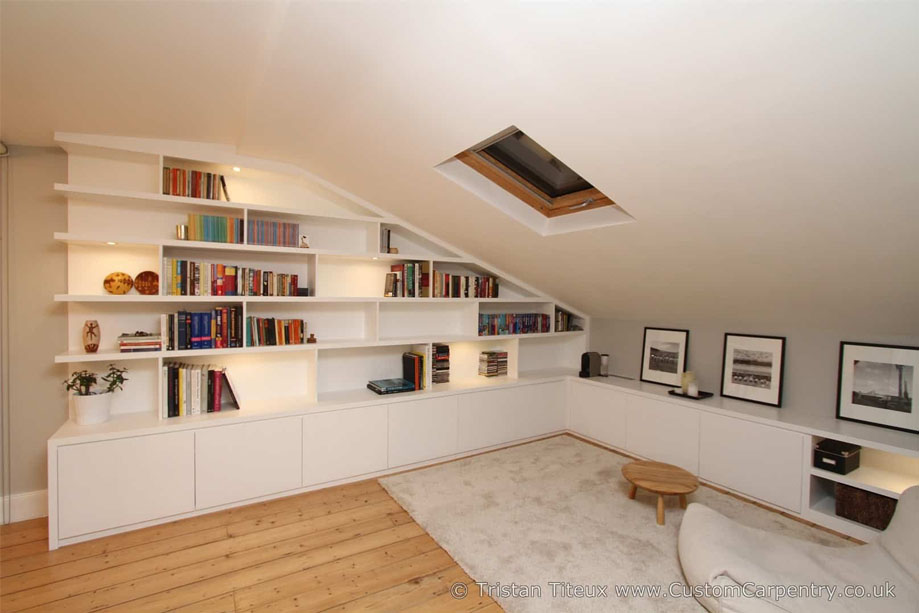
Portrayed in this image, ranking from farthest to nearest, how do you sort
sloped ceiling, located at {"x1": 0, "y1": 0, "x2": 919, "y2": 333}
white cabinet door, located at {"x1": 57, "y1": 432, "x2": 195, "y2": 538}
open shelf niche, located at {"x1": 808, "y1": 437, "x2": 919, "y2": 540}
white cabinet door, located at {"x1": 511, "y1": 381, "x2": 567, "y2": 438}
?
1. white cabinet door, located at {"x1": 511, "y1": 381, "x2": 567, "y2": 438}
2. open shelf niche, located at {"x1": 808, "y1": 437, "x2": 919, "y2": 540}
3. white cabinet door, located at {"x1": 57, "y1": 432, "x2": 195, "y2": 538}
4. sloped ceiling, located at {"x1": 0, "y1": 0, "x2": 919, "y2": 333}

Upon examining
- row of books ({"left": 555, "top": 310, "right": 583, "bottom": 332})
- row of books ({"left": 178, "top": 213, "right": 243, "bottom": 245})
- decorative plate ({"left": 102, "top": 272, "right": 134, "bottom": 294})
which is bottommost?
row of books ({"left": 555, "top": 310, "right": 583, "bottom": 332})

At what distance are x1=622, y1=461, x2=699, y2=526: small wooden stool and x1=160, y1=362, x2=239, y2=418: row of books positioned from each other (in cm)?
274

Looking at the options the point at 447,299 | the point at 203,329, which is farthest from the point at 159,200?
the point at 447,299

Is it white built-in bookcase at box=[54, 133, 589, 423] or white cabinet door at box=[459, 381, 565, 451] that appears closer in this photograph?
white built-in bookcase at box=[54, 133, 589, 423]

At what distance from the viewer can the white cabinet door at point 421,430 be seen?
135 inches

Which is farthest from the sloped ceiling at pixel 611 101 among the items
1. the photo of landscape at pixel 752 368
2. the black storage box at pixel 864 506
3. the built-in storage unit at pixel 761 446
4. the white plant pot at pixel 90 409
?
the white plant pot at pixel 90 409

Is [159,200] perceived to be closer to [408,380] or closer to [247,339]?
[247,339]

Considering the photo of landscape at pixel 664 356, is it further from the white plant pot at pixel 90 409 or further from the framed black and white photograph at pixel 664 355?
the white plant pot at pixel 90 409

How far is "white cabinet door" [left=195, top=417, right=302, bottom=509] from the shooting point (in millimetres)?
2742

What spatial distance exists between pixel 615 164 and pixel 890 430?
2.48m

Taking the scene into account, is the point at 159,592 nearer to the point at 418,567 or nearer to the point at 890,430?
the point at 418,567

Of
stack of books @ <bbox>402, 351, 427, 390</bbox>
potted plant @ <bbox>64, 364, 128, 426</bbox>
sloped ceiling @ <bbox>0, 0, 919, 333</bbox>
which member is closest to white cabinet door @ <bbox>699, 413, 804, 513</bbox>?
sloped ceiling @ <bbox>0, 0, 919, 333</bbox>

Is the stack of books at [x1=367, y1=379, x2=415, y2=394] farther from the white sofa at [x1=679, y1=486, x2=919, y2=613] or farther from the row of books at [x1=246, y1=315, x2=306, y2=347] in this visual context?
the white sofa at [x1=679, y1=486, x2=919, y2=613]

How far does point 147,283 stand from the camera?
9.11 feet
